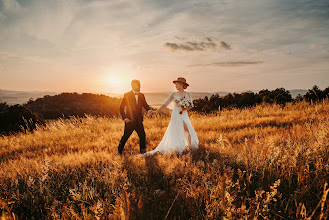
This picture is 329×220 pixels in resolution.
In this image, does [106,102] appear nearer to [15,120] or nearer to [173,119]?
[15,120]

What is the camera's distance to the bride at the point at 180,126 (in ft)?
22.5

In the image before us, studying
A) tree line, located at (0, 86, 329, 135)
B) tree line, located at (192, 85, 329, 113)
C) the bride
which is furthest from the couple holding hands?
tree line, located at (192, 85, 329, 113)

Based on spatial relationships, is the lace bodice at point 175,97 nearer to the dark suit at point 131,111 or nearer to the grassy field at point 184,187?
the dark suit at point 131,111

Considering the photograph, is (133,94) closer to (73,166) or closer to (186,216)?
(73,166)

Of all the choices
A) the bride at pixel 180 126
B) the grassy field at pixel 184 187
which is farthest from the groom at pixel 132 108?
the grassy field at pixel 184 187

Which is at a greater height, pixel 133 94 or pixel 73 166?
pixel 133 94

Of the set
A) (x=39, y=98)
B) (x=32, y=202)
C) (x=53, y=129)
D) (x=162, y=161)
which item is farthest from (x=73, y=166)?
(x=39, y=98)

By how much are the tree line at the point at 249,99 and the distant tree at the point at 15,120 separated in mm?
14060

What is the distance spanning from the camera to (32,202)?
11.6 ft

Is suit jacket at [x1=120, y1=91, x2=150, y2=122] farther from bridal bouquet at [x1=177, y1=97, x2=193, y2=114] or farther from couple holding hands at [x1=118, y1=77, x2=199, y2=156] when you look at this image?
bridal bouquet at [x1=177, y1=97, x2=193, y2=114]

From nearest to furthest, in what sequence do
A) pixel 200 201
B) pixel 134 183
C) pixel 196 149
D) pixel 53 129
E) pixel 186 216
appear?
pixel 186 216 → pixel 200 201 → pixel 134 183 → pixel 196 149 → pixel 53 129

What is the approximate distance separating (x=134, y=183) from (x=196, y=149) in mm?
2816

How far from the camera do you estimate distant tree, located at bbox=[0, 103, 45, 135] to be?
483 inches

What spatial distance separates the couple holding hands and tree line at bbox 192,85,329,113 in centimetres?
1232
